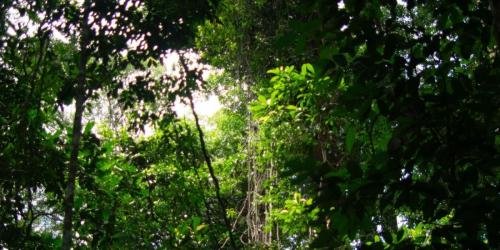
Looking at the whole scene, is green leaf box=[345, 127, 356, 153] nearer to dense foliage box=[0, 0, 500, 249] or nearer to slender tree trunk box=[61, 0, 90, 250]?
dense foliage box=[0, 0, 500, 249]

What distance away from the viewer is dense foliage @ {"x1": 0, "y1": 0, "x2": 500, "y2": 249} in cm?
113

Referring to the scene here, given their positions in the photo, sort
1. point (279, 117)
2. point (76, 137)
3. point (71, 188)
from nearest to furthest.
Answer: point (71, 188)
point (76, 137)
point (279, 117)

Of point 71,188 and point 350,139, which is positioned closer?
point 350,139

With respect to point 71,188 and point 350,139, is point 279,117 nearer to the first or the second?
point 71,188

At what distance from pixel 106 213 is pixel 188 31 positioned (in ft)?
5.19

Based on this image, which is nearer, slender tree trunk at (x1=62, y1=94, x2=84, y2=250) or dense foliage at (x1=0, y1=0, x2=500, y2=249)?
dense foliage at (x1=0, y1=0, x2=500, y2=249)

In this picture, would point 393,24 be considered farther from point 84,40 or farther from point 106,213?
point 106,213

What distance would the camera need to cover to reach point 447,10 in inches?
52.0

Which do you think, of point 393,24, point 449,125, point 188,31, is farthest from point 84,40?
point 449,125

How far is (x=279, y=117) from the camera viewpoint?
4508 millimetres

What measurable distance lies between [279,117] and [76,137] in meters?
2.18

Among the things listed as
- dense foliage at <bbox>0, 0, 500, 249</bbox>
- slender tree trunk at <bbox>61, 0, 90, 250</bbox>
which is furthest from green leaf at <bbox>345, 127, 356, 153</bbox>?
slender tree trunk at <bbox>61, 0, 90, 250</bbox>

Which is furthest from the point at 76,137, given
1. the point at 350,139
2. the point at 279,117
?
the point at 279,117

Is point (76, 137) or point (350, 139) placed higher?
point (76, 137)
